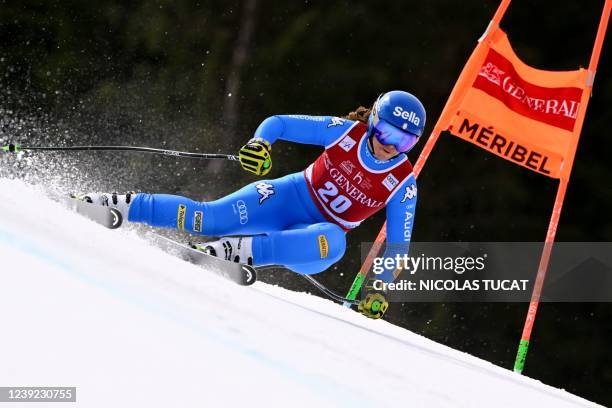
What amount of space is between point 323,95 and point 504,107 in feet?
13.4

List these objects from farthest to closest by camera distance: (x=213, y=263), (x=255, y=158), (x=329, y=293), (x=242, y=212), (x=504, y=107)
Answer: (x=504, y=107), (x=329, y=293), (x=242, y=212), (x=255, y=158), (x=213, y=263)

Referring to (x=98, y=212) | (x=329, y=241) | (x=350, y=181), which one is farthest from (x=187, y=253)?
(x=350, y=181)

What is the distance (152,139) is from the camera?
8945 millimetres

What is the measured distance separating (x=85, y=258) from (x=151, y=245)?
3.91ft

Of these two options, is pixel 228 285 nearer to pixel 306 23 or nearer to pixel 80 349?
pixel 80 349

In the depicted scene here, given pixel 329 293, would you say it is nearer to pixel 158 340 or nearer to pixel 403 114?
pixel 403 114

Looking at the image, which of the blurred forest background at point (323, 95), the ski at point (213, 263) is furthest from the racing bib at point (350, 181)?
the blurred forest background at point (323, 95)

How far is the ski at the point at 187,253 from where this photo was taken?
3.27 meters

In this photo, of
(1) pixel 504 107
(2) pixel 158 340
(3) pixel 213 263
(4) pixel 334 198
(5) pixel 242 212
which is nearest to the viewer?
(2) pixel 158 340

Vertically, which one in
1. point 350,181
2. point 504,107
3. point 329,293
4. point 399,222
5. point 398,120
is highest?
point 504,107

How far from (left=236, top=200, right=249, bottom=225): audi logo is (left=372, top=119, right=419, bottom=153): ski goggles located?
2.38 ft

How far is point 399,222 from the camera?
13.2 ft

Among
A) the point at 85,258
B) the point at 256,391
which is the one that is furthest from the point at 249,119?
the point at 256,391

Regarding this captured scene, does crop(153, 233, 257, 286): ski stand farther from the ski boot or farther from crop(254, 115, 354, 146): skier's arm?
crop(254, 115, 354, 146): skier's arm
